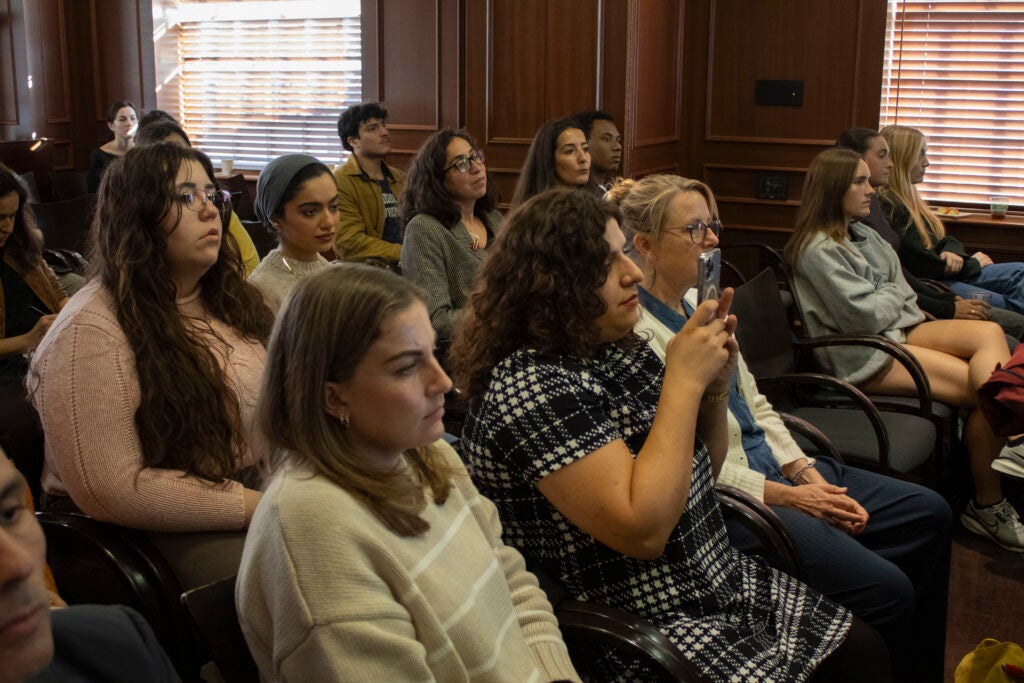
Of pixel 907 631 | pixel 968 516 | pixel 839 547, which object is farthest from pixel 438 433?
pixel 968 516

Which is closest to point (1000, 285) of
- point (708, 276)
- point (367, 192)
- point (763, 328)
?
point (763, 328)

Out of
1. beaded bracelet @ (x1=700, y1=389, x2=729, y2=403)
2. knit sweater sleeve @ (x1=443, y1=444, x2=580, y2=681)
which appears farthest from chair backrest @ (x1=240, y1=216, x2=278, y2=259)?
knit sweater sleeve @ (x1=443, y1=444, x2=580, y2=681)

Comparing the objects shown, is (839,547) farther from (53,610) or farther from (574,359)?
(53,610)

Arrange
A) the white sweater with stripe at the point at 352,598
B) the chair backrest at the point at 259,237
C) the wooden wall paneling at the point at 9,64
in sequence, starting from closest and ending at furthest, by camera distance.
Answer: the white sweater with stripe at the point at 352,598 → the chair backrest at the point at 259,237 → the wooden wall paneling at the point at 9,64

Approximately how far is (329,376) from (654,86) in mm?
4953

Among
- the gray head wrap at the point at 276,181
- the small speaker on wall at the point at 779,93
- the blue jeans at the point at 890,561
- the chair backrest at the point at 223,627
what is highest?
the small speaker on wall at the point at 779,93

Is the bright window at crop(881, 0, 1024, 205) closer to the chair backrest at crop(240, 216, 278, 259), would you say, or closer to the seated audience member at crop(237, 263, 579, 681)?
the chair backrest at crop(240, 216, 278, 259)

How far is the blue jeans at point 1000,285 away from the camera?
15.5 feet

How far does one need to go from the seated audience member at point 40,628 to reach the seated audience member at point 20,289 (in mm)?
1983

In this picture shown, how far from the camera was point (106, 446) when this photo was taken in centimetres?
188

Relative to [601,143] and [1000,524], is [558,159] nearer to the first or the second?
[601,143]

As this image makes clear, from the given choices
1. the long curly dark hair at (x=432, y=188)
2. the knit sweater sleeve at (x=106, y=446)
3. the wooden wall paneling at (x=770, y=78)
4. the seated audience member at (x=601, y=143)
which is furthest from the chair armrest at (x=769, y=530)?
the wooden wall paneling at (x=770, y=78)

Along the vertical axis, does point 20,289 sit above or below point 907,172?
below

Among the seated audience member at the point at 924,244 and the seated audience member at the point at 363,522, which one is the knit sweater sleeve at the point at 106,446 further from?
the seated audience member at the point at 924,244
